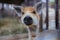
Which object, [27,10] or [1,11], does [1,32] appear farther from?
[27,10]

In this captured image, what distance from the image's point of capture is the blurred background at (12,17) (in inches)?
42.7

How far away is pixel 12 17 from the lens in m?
1.11

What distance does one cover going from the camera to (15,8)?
1.08 meters

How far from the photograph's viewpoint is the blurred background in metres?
1.08

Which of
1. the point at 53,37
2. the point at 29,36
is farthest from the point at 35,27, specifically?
the point at 53,37

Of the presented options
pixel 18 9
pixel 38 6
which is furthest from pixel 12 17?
pixel 38 6

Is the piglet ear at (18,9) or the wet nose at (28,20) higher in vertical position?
the piglet ear at (18,9)

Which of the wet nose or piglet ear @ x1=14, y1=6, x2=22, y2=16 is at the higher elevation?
piglet ear @ x1=14, y1=6, x2=22, y2=16

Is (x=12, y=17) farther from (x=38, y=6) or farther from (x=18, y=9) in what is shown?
(x=38, y=6)

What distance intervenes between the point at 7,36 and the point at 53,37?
1.57 ft

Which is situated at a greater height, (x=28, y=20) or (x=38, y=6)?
(x=38, y=6)

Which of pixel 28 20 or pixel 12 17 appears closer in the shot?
pixel 28 20

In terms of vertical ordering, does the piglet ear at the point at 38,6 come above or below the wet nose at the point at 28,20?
above

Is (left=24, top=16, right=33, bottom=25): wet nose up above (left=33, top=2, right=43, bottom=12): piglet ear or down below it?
below
